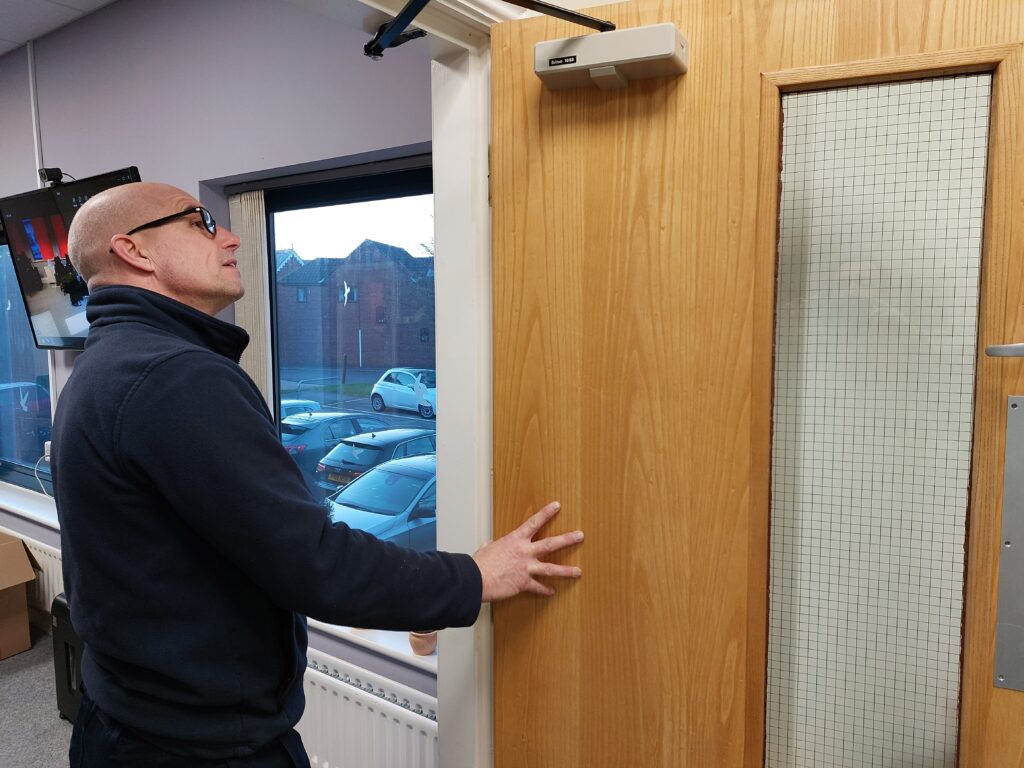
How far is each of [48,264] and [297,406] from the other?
130cm

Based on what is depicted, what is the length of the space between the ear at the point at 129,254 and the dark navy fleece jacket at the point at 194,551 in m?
0.07

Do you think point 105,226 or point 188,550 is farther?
point 105,226

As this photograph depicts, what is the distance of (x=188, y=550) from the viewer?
1.03m

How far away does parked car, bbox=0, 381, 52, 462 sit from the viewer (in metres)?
3.49

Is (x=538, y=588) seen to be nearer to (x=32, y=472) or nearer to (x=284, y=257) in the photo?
(x=284, y=257)

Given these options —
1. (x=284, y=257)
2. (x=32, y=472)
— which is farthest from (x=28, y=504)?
(x=284, y=257)

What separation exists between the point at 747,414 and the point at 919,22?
1.82 feet

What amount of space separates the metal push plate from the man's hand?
582 mm

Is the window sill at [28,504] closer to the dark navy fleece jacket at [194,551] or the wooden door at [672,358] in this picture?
the dark navy fleece jacket at [194,551]

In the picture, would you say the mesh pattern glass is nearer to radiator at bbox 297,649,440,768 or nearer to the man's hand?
the man's hand

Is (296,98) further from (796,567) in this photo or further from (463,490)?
(796,567)

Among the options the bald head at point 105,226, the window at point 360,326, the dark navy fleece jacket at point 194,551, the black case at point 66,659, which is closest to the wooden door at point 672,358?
the dark navy fleece jacket at point 194,551

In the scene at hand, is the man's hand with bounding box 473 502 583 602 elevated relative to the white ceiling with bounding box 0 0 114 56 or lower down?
lower down

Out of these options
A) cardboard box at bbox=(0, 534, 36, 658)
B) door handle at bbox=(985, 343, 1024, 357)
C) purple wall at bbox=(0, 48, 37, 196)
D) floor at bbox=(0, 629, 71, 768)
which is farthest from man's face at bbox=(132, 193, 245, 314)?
cardboard box at bbox=(0, 534, 36, 658)
